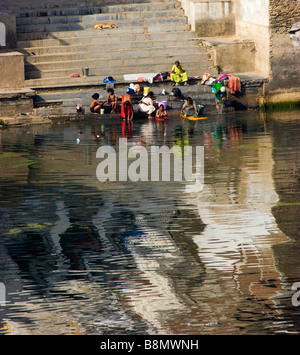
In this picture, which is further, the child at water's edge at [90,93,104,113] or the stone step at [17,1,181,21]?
the stone step at [17,1,181,21]

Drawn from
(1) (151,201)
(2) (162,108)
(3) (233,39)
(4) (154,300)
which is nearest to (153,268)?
(4) (154,300)

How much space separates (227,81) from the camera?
2008 cm

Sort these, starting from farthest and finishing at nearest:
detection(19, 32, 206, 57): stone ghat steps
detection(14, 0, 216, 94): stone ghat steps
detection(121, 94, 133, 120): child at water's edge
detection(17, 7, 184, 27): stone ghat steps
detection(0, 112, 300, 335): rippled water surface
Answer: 1. detection(17, 7, 184, 27): stone ghat steps
2. detection(19, 32, 206, 57): stone ghat steps
3. detection(14, 0, 216, 94): stone ghat steps
4. detection(121, 94, 133, 120): child at water's edge
5. detection(0, 112, 300, 335): rippled water surface

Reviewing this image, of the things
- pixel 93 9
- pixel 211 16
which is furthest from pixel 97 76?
pixel 211 16

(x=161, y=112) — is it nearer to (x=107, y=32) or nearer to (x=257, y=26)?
(x=107, y=32)

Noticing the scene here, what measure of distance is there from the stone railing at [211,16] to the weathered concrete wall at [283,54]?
90.8 inches

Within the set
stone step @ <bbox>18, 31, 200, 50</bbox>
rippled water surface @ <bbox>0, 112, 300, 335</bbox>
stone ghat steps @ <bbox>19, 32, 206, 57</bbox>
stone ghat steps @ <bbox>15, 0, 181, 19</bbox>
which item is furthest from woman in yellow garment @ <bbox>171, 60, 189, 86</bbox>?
rippled water surface @ <bbox>0, 112, 300, 335</bbox>

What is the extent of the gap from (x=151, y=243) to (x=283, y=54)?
1136 centimetres

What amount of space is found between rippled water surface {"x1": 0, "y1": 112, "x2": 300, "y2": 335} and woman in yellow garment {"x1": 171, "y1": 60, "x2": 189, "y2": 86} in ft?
12.9

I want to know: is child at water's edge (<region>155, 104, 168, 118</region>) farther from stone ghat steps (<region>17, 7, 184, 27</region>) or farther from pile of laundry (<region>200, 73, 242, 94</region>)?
stone ghat steps (<region>17, 7, 184, 27</region>)

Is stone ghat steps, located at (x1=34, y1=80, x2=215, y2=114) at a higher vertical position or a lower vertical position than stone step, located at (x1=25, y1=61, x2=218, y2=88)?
lower

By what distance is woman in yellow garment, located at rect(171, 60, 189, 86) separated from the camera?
20016 mm

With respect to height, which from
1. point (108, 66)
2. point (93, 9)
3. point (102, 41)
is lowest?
point (108, 66)

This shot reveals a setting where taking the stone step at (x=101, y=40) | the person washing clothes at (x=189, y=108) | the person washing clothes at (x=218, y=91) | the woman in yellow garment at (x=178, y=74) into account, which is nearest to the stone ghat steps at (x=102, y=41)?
the stone step at (x=101, y=40)
